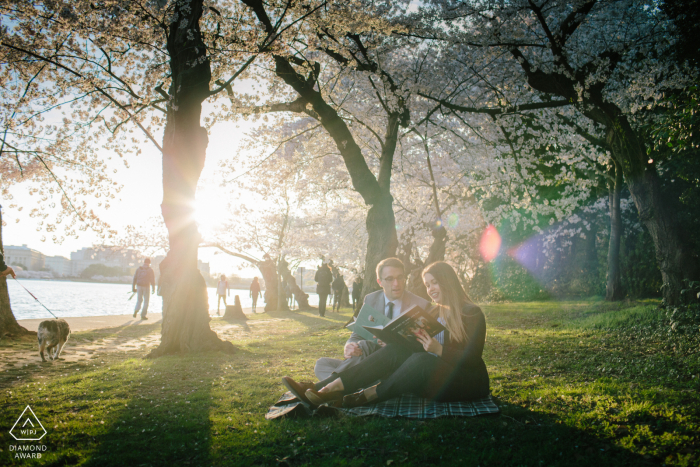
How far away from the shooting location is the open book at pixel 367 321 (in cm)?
410

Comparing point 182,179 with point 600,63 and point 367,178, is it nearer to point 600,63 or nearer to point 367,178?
point 367,178

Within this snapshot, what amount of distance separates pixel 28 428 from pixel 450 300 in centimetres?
366

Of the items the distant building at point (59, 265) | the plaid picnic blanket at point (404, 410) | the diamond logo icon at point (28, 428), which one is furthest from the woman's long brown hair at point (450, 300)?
the distant building at point (59, 265)

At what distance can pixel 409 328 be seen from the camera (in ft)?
11.4

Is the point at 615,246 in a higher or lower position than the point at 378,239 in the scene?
higher

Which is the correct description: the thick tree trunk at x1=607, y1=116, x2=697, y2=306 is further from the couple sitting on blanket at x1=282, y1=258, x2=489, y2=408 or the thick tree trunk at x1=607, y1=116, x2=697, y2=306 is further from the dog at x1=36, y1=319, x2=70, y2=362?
the dog at x1=36, y1=319, x2=70, y2=362

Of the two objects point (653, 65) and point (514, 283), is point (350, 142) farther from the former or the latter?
point (514, 283)

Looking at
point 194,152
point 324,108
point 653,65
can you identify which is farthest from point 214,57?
point 653,65

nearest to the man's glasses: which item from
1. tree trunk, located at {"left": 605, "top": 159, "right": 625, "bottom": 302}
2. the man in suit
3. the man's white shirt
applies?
the man in suit

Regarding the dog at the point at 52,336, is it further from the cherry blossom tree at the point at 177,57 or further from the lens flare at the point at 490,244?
the lens flare at the point at 490,244

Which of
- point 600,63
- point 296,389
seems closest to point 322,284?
point 600,63

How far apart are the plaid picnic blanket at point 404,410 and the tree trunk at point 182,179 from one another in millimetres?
4236

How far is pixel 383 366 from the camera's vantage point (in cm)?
370

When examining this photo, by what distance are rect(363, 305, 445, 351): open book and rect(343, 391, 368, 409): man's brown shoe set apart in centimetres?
54
